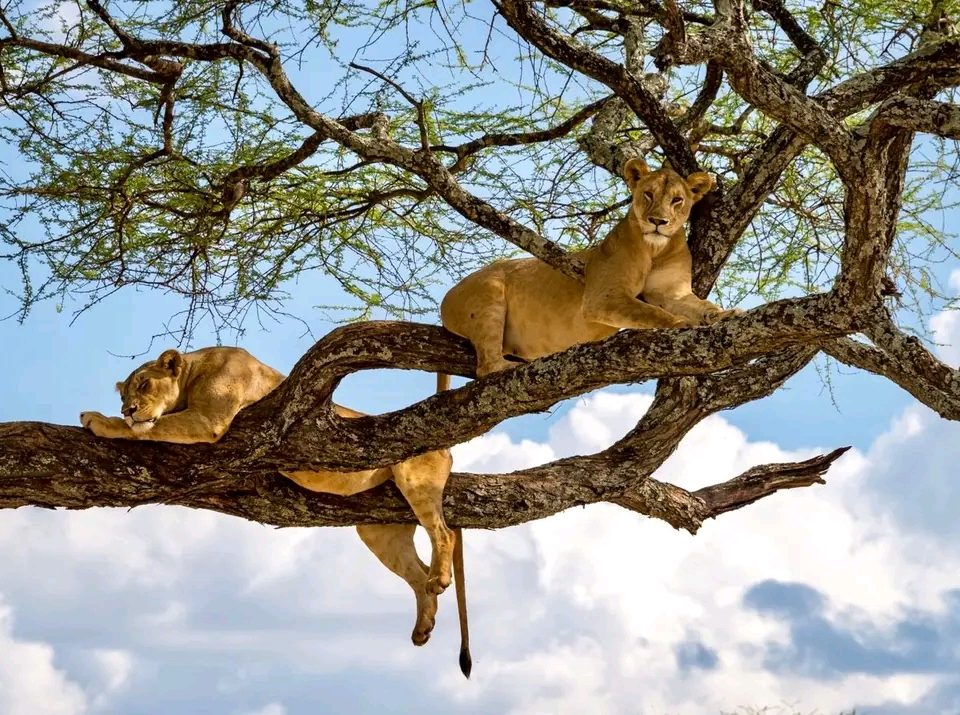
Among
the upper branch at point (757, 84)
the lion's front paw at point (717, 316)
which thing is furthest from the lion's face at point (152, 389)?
the upper branch at point (757, 84)

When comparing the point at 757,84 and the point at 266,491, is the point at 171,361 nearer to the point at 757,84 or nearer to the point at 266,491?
the point at 266,491

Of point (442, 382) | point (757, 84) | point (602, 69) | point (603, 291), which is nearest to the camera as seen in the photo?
point (757, 84)

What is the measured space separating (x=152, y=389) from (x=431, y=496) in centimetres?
146

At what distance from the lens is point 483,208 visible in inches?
252

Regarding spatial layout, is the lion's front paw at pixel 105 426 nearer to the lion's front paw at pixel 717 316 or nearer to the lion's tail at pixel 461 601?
the lion's tail at pixel 461 601

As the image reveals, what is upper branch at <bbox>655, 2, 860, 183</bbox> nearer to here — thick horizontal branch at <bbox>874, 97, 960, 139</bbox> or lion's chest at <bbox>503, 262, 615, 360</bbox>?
thick horizontal branch at <bbox>874, 97, 960, 139</bbox>

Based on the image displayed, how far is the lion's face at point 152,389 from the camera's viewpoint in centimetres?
603

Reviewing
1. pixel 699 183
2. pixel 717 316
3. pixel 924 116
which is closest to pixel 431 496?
pixel 717 316

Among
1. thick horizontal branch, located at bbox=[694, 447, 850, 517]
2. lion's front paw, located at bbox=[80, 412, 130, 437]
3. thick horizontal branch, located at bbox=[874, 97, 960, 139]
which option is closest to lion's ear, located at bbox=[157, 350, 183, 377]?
lion's front paw, located at bbox=[80, 412, 130, 437]

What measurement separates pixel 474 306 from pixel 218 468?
1432 mm

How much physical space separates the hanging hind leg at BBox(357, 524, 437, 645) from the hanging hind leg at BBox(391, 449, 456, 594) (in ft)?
1.39

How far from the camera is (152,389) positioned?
6094mm

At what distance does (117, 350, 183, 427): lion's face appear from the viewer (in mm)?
6031

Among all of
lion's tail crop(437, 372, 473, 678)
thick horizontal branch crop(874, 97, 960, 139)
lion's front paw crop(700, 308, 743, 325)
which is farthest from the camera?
lion's tail crop(437, 372, 473, 678)
